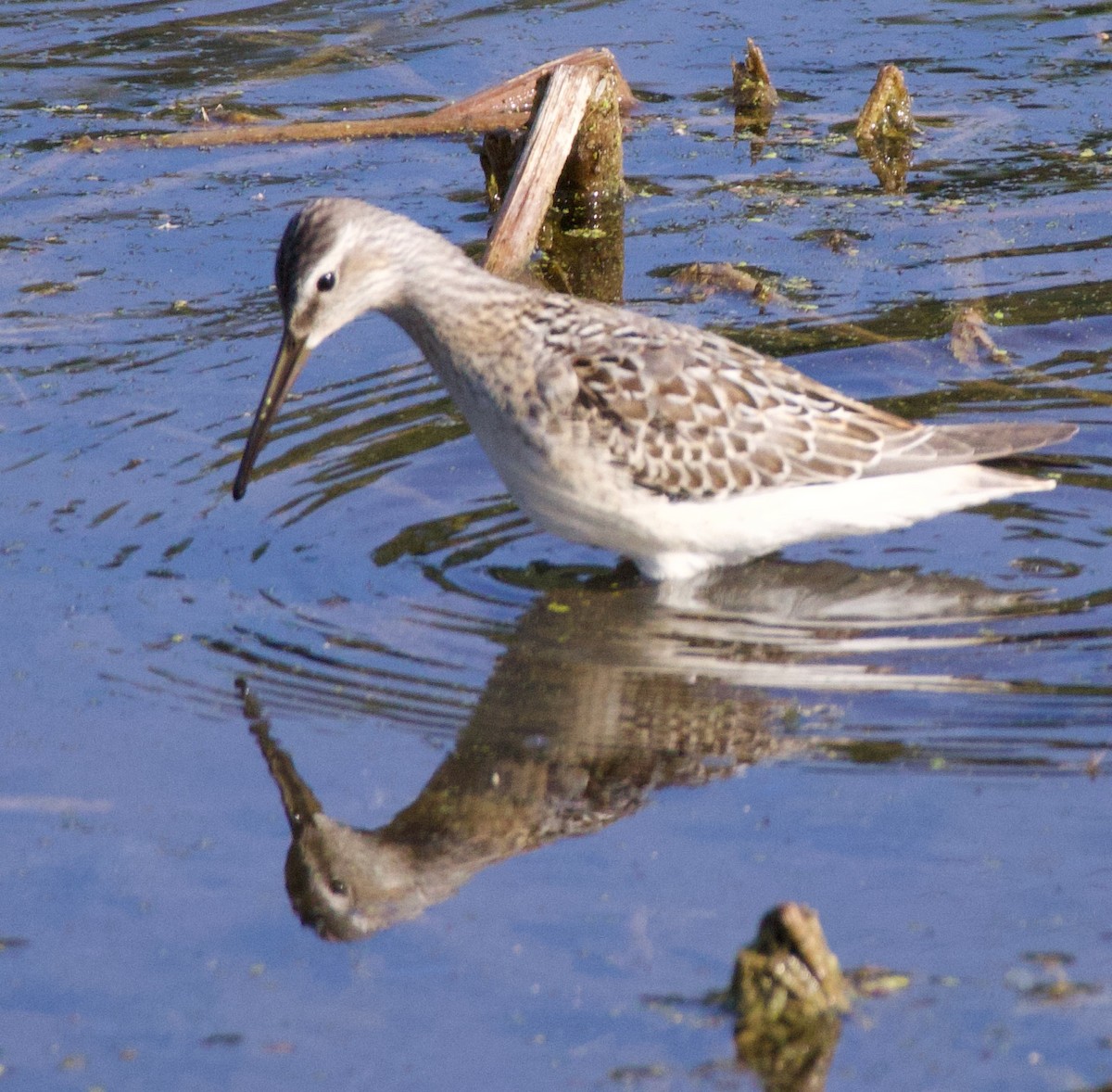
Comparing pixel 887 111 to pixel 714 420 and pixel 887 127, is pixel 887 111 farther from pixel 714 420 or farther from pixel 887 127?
pixel 714 420

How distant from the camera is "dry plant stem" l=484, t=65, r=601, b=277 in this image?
1142cm

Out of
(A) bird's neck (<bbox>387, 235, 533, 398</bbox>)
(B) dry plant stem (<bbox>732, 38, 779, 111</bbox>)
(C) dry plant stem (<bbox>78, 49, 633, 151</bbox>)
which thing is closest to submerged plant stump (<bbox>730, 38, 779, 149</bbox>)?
(B) dry plant stem (<bbox>732, 38, 779, 111</bbox>)

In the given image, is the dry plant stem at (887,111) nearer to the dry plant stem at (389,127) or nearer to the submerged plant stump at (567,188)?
the dry plant stem at (389,127)

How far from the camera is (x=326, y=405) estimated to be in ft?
33.3

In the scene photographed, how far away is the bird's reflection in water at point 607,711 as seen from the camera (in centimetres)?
626

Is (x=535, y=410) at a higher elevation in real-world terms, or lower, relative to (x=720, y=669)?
higher

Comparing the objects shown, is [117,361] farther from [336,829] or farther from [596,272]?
[336,829]

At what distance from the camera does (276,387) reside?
823cm

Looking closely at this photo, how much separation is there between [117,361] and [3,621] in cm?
303

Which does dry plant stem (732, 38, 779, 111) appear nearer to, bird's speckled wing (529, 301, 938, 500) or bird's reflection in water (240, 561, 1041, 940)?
bird's speckled wing (529, 301, 938, 500)

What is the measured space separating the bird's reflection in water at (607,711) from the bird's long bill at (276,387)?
142 cm

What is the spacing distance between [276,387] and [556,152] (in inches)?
163

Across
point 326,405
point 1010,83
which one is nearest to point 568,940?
point 326,405

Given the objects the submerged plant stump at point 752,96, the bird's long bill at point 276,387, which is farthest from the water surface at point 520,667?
the bird's long bill at point 276,387
